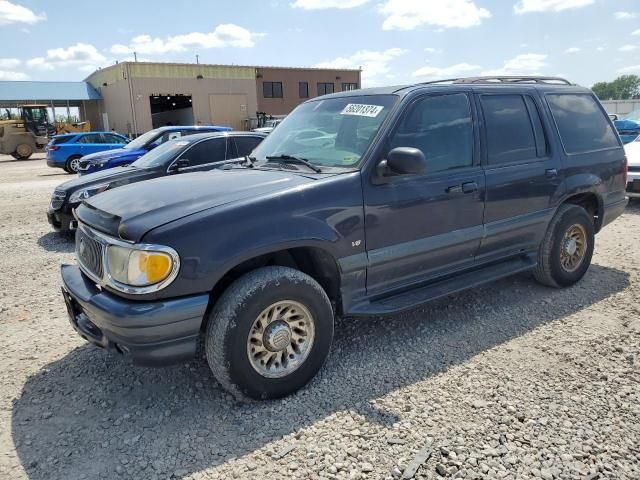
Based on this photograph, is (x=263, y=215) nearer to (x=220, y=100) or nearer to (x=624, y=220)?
(x=624, y=220)

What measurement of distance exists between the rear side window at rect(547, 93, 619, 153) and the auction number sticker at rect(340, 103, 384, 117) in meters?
1.99

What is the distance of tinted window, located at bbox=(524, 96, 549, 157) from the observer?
4520mm

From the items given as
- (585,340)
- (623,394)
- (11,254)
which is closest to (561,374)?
(623,394)

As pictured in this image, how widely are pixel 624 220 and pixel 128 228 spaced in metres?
7.88

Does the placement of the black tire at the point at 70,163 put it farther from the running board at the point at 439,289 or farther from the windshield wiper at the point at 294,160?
the running board at the point at 439,289

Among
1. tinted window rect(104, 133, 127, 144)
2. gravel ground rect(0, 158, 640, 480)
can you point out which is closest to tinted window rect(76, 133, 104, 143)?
tinted window rect(104, 133, 127, 144)

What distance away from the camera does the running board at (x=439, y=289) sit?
3.52 meters

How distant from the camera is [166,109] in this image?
166 ft

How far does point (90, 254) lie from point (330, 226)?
1549mm

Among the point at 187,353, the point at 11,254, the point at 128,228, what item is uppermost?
the point at 128,228

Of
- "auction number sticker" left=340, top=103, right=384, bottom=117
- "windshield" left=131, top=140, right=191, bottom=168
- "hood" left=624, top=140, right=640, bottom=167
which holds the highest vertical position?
"auction number sticker" left=340, top=103, right=384, bottom=117

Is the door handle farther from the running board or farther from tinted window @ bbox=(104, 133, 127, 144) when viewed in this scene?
tinted window @ bbox=(104, 133, 127, 144)

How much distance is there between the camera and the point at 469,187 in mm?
3916

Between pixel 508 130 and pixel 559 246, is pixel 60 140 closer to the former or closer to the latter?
pixel 508 130
